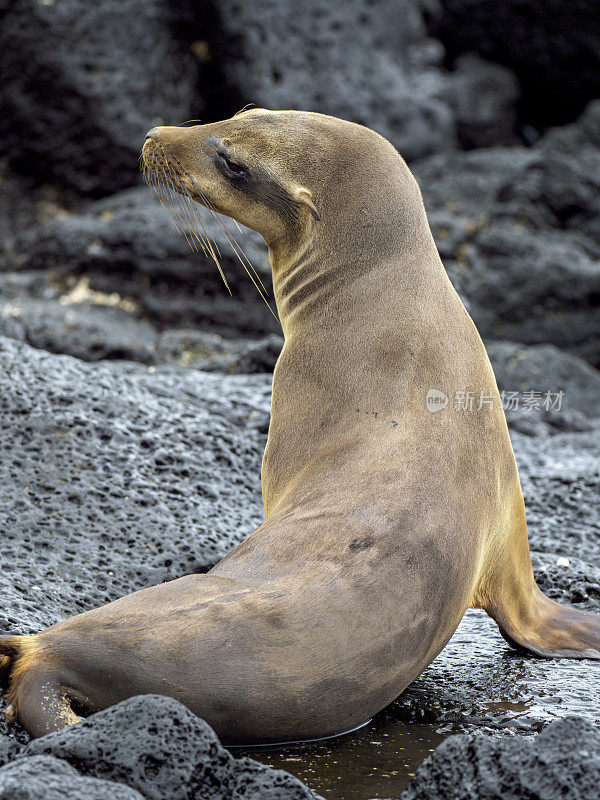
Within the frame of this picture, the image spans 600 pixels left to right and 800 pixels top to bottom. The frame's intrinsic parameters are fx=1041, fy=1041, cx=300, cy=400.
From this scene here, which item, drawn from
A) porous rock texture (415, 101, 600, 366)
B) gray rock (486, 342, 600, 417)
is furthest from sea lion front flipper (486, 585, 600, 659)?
porous rock texture (415, 101, 600, 366)

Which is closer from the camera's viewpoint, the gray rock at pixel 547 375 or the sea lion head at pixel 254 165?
the sea lion head at pixel 254 165

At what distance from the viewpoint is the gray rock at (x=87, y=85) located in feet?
38.3

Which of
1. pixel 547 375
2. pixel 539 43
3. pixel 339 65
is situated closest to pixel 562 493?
pixel 547 375

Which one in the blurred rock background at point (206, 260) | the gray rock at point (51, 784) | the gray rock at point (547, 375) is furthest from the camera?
the gray rock at point (547, 375)

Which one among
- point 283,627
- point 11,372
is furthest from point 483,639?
point 11,372

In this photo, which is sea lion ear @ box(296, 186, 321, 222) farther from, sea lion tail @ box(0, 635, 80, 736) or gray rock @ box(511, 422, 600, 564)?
gray rock @ box(511, 422, 600, 564)

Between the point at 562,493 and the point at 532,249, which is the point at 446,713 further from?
the point at 532,249

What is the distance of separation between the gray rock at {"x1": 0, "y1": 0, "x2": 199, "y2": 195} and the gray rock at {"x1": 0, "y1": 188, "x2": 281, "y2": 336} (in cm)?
189

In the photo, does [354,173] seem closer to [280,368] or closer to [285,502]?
[280,368]

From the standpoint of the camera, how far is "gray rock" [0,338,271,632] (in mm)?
4316

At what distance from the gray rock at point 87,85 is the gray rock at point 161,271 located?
74.5 inches

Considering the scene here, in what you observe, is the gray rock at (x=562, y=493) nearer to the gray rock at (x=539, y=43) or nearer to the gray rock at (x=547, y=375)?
the gray rock at (x=547, y=375)

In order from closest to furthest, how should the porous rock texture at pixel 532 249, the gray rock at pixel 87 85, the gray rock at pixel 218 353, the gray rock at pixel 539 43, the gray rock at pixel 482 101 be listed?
the gray rock at pixel 218 353
the porous rock texture at pixel 532 249
the gray rock at pixel 87 85
the gray rock at pixel 539 43
the gray rock at pixel 482 101

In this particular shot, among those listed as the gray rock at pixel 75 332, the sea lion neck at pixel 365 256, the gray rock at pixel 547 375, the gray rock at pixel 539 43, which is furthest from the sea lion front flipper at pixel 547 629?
the gray rock at pixel 539 43
